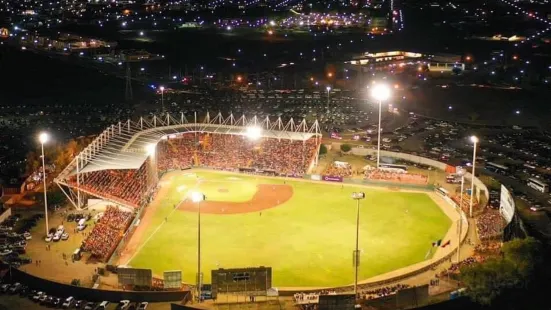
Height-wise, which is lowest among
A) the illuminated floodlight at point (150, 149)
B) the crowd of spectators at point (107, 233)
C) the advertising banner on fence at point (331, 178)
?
the crowd of spectators at point (107, 233)

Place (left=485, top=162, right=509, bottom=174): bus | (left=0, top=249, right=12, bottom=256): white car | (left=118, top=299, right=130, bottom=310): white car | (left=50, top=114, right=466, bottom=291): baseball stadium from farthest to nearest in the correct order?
(left=485, top=162, right=509, bottom=174): bus → (left=50, top=114, right=466, bottom=291): baseball stadium → (left=0, top=249, right=12, bottom=256): white car → (left=118, top=299, right=130, bottom=310): white car

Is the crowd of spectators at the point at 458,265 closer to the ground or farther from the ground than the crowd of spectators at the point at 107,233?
closer to the ground

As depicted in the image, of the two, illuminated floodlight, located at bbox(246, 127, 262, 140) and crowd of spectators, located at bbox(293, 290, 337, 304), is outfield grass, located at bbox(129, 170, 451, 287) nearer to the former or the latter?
crowd of spectators, located at bbox(293, 290, 337, 304)

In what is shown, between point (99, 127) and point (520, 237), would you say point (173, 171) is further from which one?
point (520, 237)

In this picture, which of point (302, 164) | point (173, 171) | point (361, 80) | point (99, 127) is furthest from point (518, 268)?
point (361, 80)

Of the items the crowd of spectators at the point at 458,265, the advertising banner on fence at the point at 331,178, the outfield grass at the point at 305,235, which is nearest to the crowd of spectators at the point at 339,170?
the advertising banner on fence at the point at 331,178

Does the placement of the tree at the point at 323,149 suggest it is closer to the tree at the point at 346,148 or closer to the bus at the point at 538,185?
the tree at the point at 346,148

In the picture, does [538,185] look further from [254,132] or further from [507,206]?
[254,132]

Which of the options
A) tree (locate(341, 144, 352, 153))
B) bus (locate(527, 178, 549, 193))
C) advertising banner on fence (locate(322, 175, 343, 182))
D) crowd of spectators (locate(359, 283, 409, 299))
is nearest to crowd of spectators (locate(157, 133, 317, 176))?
advertising banner on fence (locate(322, 175, 343, 182))
